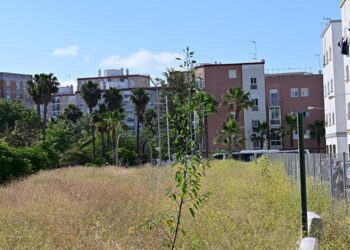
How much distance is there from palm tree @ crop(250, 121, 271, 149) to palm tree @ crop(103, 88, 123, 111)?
1975cm

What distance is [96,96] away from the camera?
286 feet

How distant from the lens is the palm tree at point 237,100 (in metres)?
74.5

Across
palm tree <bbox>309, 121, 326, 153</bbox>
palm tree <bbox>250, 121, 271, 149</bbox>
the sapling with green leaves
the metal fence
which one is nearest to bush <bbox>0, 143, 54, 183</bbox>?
the metal fence

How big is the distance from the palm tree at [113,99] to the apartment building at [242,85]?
13.6 m

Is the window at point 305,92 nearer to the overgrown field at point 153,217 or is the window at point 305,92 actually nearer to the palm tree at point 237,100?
the palm tree at point 237,100

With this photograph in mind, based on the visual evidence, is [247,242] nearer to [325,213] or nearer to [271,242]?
[271,242]

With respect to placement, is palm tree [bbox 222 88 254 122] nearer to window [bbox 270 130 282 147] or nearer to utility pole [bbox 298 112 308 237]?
window [bbox 270 130 282 147]

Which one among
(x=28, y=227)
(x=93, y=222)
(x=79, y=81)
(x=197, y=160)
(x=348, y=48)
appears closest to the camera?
(x=197, y=160)

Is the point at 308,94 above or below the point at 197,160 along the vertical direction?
above

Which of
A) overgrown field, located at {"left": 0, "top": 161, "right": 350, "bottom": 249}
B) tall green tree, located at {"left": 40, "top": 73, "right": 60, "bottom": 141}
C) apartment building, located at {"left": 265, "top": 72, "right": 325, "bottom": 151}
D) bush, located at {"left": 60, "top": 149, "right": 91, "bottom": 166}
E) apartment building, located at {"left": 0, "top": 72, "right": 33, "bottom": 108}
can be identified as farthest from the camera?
apartment building, located at {"left": 0, "top": 72, "right": 33, "bottom": 108}

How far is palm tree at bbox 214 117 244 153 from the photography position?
7125 cm

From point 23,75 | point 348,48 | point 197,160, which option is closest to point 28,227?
point 197,160

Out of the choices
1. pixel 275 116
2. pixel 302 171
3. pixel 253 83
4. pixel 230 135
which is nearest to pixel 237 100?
pixel 230 135

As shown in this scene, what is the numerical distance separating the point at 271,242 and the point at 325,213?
119 inches
